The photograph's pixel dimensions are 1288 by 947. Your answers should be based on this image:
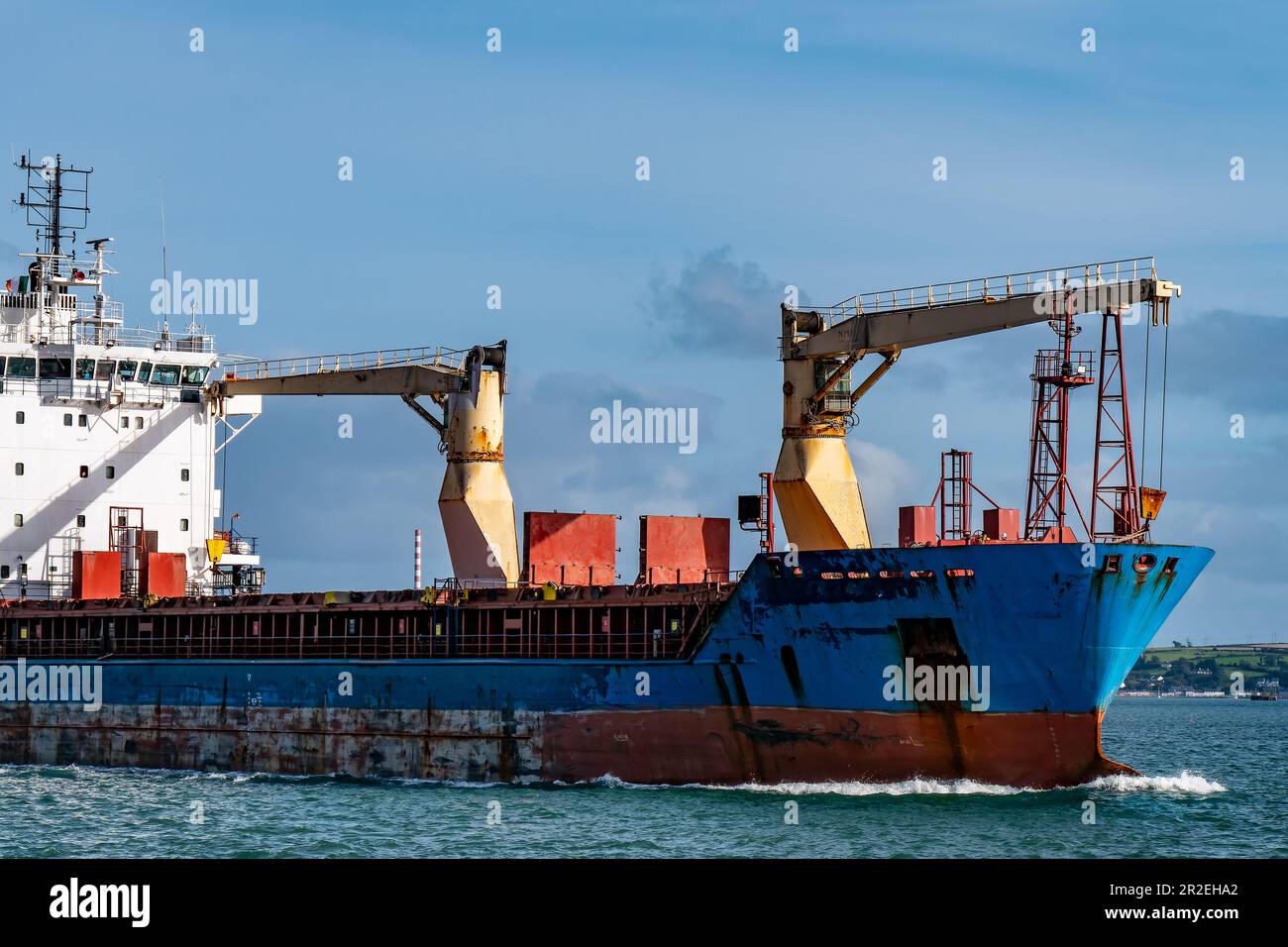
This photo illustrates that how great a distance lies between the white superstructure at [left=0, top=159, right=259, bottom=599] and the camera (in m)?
46.3

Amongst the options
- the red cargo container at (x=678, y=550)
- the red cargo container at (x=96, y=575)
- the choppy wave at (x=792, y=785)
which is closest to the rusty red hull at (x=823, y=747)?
the choppy wave at (x=792, y=785)

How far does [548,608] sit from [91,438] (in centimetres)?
1755

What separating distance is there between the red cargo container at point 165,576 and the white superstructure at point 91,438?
4.95 feet

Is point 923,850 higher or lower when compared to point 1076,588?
lower

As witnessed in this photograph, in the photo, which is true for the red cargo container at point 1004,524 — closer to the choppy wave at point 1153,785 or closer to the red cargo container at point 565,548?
the choppy wave at point 1153,785

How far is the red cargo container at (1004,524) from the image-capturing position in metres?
37.5

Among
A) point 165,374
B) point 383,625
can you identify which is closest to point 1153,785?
point 383,625

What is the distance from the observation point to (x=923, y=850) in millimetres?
25188

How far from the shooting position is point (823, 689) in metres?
32.3

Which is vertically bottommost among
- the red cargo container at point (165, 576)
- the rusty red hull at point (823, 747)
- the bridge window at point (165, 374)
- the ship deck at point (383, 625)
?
the rusty red hull at point (823, 747)

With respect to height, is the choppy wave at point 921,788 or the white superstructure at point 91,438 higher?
the white superstructure at point 91,438
